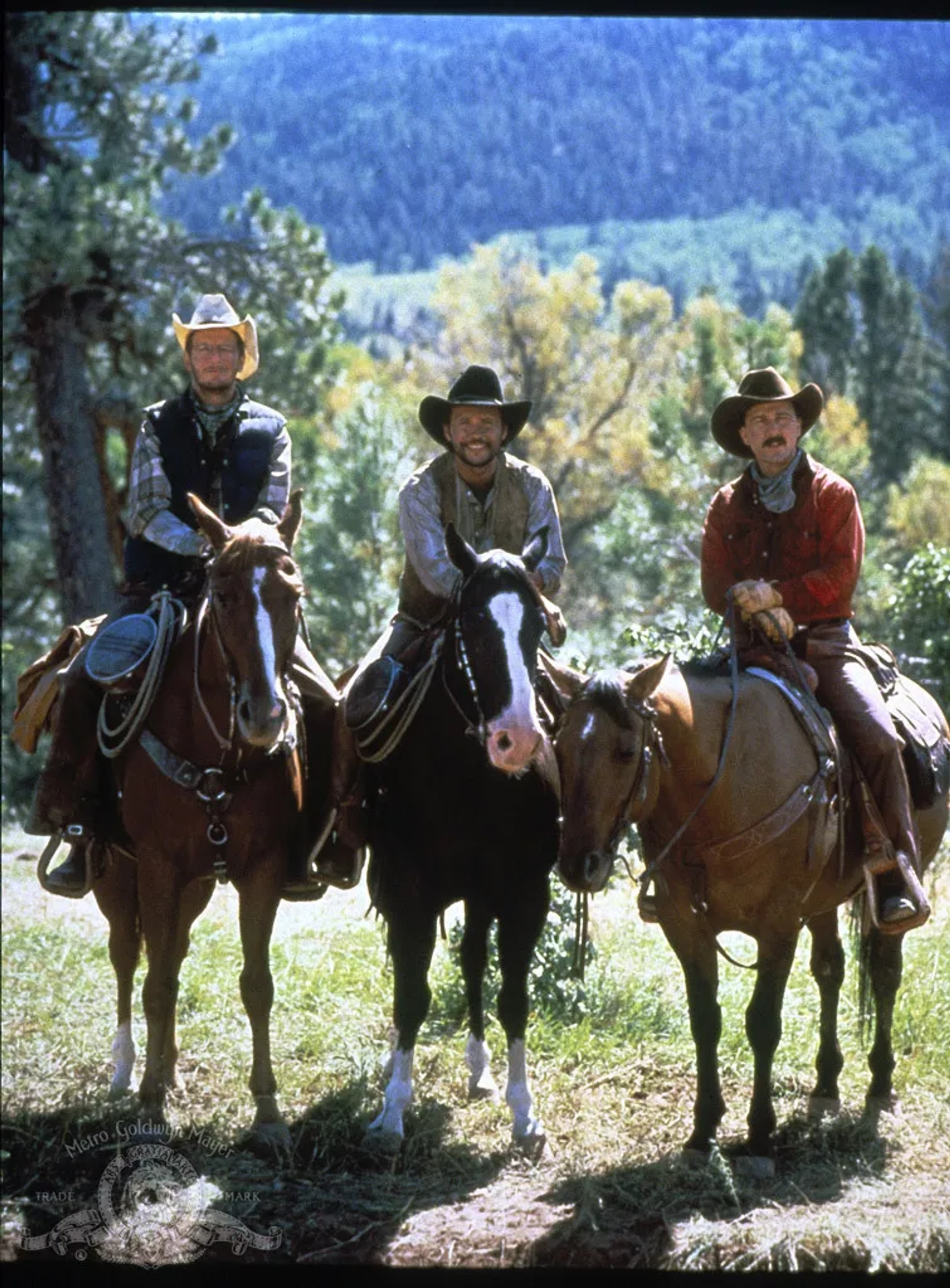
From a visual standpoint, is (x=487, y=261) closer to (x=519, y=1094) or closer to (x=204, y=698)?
(x=204, y=698)

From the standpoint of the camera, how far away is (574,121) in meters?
24.2

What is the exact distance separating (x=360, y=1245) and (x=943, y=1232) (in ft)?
6.53

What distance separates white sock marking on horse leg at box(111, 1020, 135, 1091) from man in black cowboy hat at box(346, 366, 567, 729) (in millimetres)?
1947

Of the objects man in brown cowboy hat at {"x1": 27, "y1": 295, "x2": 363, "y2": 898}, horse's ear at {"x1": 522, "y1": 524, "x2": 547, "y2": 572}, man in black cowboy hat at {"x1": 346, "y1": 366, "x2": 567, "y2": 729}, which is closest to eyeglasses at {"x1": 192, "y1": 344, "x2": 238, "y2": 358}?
man in brown cowboy hat at {"x1": 27, "y1": 295, "x2": 363, "y2": 898}

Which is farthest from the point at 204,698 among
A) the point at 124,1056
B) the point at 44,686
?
the point at 124,1056

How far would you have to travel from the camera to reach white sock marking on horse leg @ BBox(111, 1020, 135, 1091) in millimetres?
6578

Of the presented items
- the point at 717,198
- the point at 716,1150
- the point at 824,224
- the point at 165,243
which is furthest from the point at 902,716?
the point at 824,224

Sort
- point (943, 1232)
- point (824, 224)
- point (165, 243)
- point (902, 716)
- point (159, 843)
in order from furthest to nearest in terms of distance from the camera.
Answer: point (824, 224) < point (165, 243) < point (902, 716) < point (159, 843) < point (943, 1232)

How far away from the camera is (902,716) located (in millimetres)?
6234

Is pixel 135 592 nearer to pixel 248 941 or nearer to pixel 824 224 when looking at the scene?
pixel 248 941

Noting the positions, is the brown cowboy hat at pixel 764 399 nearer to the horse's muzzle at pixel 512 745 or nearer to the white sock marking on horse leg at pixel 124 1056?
the horse's muzzle at pixel 512 745

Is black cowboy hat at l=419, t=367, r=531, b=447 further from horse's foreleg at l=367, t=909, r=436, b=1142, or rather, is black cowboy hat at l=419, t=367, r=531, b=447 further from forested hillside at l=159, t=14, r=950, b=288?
forested hillside at l=159, t=14, r=950, b=288

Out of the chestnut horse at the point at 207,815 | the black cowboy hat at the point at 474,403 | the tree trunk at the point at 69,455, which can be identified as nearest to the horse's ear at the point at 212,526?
the chestnut horse at the point at 207,815

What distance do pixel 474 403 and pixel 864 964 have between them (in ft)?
9.71
